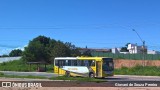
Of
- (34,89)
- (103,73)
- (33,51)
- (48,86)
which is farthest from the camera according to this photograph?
(33,51)

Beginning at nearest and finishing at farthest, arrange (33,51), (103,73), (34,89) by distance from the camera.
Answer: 1. (34,89)
2. (103,73)
3. (33,51)

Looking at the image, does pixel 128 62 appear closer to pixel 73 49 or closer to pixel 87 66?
pixel 73 49

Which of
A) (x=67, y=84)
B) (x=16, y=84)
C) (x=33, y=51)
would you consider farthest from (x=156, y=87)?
(x=33, y=51)

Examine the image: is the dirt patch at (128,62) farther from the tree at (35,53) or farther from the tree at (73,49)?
the tree at (35,53)

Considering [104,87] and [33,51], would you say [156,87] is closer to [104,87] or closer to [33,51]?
[104,87]

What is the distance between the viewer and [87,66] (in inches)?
1827

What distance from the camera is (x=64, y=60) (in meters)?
49.2

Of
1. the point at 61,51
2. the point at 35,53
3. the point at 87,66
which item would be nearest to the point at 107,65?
the point at 87,66

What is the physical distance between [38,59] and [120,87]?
3113 inches

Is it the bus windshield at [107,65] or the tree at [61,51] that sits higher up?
the tree at [61,51]

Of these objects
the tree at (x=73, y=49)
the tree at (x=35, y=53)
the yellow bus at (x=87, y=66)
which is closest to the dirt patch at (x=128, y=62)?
the tree at (x=73, y=49)

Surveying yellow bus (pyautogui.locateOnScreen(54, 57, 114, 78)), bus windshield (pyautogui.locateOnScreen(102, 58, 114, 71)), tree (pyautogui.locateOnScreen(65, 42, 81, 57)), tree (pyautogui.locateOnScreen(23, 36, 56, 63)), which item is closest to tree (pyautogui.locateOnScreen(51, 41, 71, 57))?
tree (pyautogui.locateOnScreen(65, 42, 81, 57))

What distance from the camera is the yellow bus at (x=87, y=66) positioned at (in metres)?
45.5

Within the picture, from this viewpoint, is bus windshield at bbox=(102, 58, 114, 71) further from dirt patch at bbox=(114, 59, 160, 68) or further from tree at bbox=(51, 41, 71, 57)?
tree at bbox=(51, 41, 71, 57)
